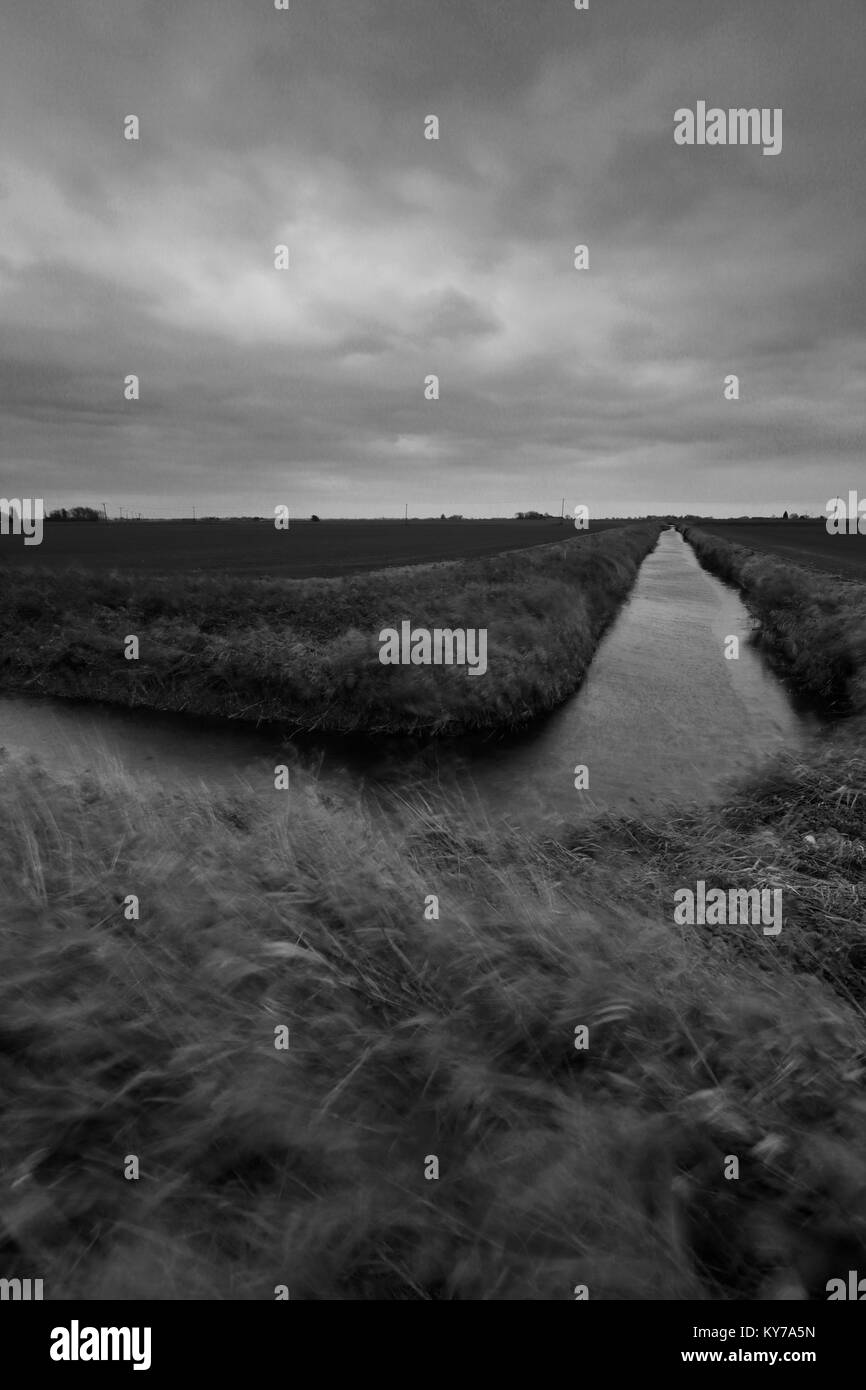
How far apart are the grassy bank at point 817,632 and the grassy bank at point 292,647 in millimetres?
6349

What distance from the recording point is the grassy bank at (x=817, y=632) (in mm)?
18422

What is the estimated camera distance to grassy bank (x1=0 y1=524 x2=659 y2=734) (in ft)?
54.2

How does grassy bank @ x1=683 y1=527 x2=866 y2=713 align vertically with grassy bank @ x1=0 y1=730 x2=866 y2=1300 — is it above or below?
above

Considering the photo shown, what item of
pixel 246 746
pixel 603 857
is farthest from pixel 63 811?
pixel 246 746

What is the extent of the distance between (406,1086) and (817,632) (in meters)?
21.6

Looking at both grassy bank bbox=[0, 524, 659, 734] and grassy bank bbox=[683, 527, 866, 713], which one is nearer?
grassy bank bbox=[0, 524, 659, 734]

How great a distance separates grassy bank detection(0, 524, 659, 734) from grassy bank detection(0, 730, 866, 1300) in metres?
9.87

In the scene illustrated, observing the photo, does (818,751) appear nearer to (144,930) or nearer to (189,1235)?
(144,930)

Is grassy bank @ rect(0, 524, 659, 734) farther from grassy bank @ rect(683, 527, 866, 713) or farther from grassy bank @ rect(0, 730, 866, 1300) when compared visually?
grassy bank @ rect(0, 730, 866, 1300)

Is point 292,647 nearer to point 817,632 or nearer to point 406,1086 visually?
point 406,1086

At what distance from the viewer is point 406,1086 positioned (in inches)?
154

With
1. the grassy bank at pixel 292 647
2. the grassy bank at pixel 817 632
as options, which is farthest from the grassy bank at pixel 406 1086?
the grassy bank at pixel 817 632

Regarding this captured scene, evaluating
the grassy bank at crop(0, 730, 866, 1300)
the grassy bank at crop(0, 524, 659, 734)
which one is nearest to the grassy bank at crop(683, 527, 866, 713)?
the grassy bank at crop(0, 524, 659, 734)
